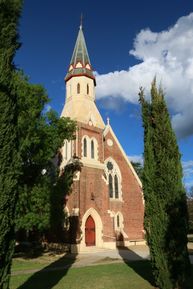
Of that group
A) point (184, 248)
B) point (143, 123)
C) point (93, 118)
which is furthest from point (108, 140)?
point (184, 248)

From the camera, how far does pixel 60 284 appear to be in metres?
12.0

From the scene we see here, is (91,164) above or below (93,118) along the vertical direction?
below

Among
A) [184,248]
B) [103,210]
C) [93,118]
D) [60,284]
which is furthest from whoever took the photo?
[93,118]

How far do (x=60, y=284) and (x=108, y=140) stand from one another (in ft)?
73.7

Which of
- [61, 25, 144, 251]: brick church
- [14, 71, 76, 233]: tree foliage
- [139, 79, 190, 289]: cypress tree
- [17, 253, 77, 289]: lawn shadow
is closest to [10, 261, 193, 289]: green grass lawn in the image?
[17, 253, 77, 289]: lawn shadow

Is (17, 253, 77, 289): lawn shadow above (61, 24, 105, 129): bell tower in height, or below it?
below

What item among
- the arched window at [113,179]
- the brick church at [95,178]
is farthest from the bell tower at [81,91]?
the arched window at [113,179]

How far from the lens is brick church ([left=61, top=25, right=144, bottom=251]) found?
→ 89.8 feet

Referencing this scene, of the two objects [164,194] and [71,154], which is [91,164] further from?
[164,194]

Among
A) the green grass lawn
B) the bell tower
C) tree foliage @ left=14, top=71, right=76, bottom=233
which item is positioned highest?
the bell tower

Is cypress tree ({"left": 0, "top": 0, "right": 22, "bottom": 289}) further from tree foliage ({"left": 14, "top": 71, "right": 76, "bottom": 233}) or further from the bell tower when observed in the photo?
the bell tower

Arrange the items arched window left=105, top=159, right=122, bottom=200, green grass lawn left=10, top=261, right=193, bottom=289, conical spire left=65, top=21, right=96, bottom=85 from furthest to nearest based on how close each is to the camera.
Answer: conical spire left=65, top=21, right=96, bottom=85 < arched window left=105, top=159, right=122, bottom=200 < green grass lawn left=10, top=261, right=193, bottom=289

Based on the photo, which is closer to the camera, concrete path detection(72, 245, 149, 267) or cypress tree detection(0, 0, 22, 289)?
cypress tree detection(0, 0, 22, 289)

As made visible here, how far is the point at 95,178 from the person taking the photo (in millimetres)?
28594
